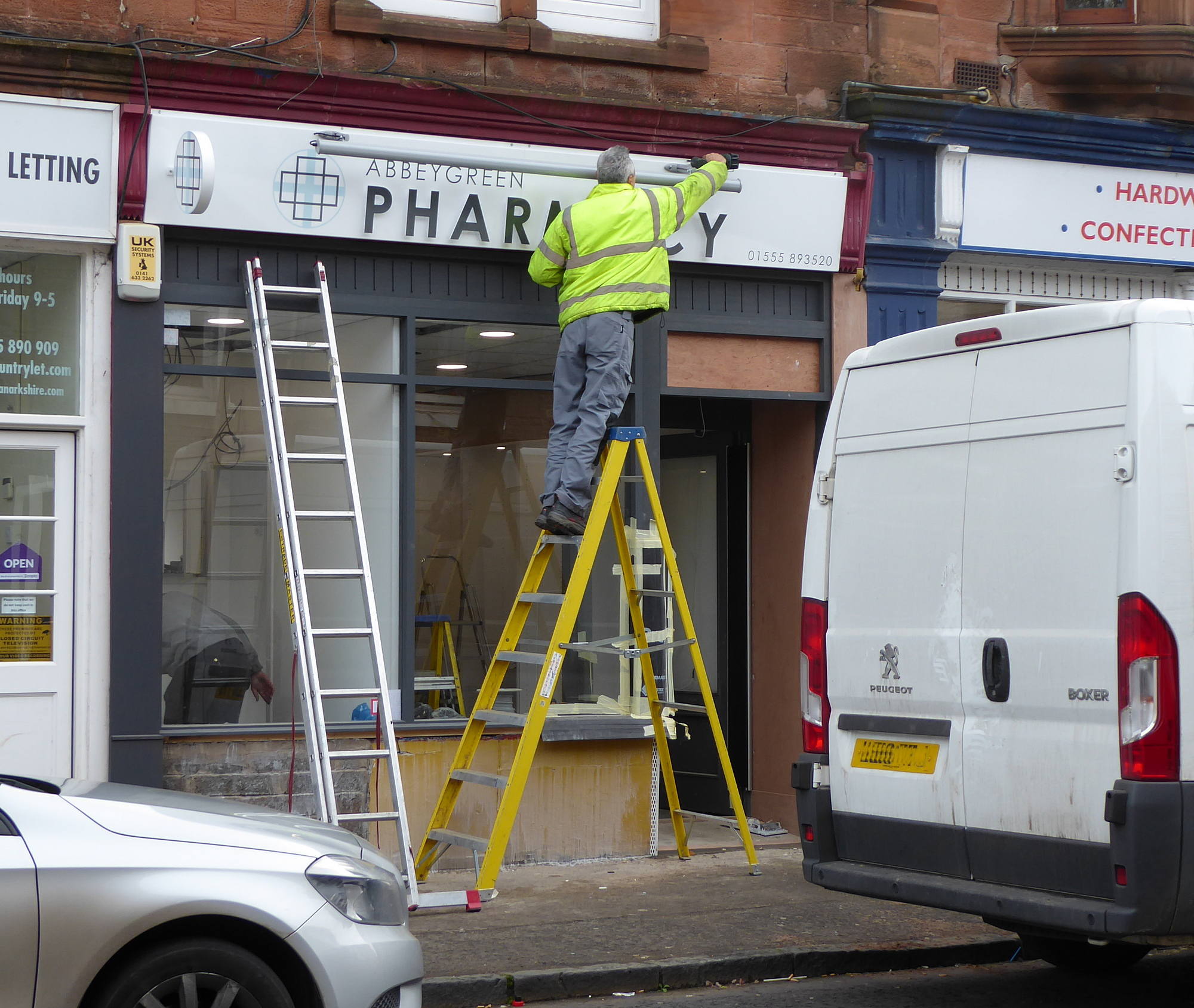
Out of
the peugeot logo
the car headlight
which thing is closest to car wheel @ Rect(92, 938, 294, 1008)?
the car headlight

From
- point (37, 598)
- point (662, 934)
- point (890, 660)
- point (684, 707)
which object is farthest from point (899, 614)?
point (37, 598)

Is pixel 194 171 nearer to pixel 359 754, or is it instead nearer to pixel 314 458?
pixel 314 458

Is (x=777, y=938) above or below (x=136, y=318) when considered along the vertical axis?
below

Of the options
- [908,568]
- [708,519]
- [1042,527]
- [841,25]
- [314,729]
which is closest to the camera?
[1042,527]

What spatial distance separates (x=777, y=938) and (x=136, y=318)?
15.1 feet

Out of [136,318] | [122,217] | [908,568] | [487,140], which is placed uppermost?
[487,140]

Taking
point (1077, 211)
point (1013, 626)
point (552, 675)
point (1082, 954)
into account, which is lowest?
point (1082, 954)

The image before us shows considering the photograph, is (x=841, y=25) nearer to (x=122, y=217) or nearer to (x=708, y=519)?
(x=708, y=519)

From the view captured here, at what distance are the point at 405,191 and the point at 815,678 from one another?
3907 millimetres

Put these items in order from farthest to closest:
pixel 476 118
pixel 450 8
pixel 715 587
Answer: pixel 715 587 → pixel 450 8 → pixel 476 118

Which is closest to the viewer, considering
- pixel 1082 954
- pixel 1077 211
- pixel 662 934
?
pixel 1082 954

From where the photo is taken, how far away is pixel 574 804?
30.3 ft

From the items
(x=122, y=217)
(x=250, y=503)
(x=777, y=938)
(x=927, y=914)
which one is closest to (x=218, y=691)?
(x=250, y=503)

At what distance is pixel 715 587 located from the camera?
10945mm
